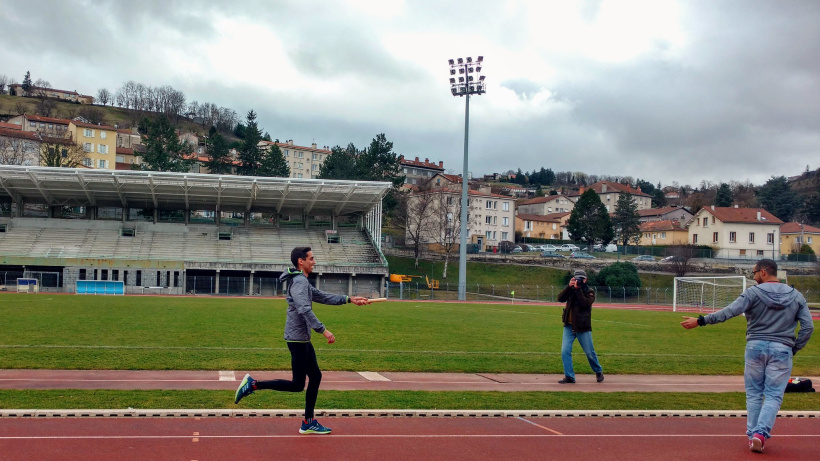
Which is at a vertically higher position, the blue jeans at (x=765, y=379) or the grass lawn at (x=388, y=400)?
the blue jeans at (x=765, y=379)

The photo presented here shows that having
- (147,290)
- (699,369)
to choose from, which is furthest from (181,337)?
(147,290)

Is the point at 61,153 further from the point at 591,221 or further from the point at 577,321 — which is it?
the point at 577,321

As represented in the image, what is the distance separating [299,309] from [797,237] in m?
103

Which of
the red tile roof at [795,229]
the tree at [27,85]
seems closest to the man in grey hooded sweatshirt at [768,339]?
the red tile roof at [795,229]

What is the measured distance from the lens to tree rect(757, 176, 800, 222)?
114188 millimetres

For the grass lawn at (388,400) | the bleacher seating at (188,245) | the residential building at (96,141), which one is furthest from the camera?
the residential building at (96,141)

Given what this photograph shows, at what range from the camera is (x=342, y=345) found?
17.1 meters

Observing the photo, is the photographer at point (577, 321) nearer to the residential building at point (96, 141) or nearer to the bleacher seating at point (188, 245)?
the bleacher seating at point (188, 245)

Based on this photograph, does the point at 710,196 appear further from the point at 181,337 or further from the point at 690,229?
the point at 181,337

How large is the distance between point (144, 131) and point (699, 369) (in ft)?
480

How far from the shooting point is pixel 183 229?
59781 mm

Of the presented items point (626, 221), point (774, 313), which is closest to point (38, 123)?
point (626, 221)

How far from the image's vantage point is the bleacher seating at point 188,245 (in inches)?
2084

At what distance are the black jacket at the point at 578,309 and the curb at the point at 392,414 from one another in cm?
286
